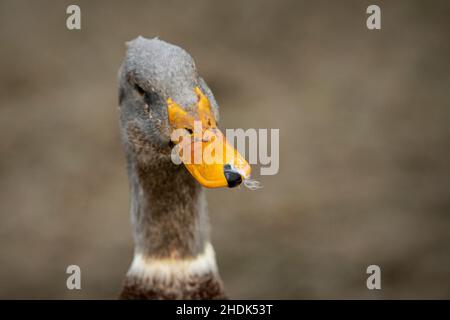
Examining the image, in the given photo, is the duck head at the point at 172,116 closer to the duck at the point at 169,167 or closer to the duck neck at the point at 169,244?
the duck at the point at 169,167

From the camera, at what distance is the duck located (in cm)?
173

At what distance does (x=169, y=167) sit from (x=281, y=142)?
2360 mm

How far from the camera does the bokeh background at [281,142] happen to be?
A: 371 centimetres

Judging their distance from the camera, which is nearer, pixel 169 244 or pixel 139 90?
pixel 139 90

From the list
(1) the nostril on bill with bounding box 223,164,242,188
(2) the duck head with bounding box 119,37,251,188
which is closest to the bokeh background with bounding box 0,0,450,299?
(2) the duck head with bounding box 119,37,251,188

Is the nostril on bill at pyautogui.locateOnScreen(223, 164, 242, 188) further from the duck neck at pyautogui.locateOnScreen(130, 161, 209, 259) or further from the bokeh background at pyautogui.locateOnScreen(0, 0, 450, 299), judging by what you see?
the bokeh background at pyautogui.locateOnScreen(0, 0, 450, 299)

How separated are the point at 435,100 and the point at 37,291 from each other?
8.84 feet

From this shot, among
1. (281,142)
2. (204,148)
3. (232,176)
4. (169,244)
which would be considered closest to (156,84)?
(204,148)

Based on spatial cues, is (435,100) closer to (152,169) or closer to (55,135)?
(55,135)

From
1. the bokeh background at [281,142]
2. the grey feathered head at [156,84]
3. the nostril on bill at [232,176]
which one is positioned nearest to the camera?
the nostril on bill at [232,176]

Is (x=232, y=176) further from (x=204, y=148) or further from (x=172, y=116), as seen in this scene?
(x=172, y=116)

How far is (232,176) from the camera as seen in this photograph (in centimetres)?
163

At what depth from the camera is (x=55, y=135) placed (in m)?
4.32

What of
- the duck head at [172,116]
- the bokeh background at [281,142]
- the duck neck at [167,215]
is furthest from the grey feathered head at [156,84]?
the bokeh background at [281,142]
